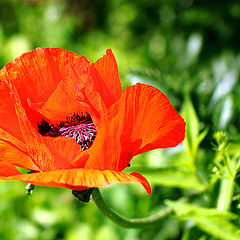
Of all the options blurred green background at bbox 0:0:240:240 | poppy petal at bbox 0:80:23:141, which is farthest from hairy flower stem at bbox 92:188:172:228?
Result: poppy petal at bbox 0:80:23:141

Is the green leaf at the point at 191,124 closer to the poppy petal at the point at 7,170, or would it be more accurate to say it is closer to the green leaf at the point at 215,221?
the green leaf at the point at 215,221

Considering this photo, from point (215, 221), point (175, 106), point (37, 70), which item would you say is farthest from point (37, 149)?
point (175, 106)

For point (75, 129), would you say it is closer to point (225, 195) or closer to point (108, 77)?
point (108, 77)

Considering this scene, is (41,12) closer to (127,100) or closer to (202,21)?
(202,21)

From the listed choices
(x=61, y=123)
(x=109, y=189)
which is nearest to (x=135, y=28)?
(x=109, y=189)

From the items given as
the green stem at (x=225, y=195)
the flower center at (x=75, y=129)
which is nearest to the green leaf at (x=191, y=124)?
the green stem at (x=225, y=195)

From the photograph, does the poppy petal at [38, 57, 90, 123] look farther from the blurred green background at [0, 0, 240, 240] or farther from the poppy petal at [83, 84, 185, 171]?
the blurred green background at [0, 0, 240, 240]

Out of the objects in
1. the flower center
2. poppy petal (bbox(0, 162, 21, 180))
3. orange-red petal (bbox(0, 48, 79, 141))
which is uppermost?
orange-red petal (bbox(0, 48, 79, 141))
